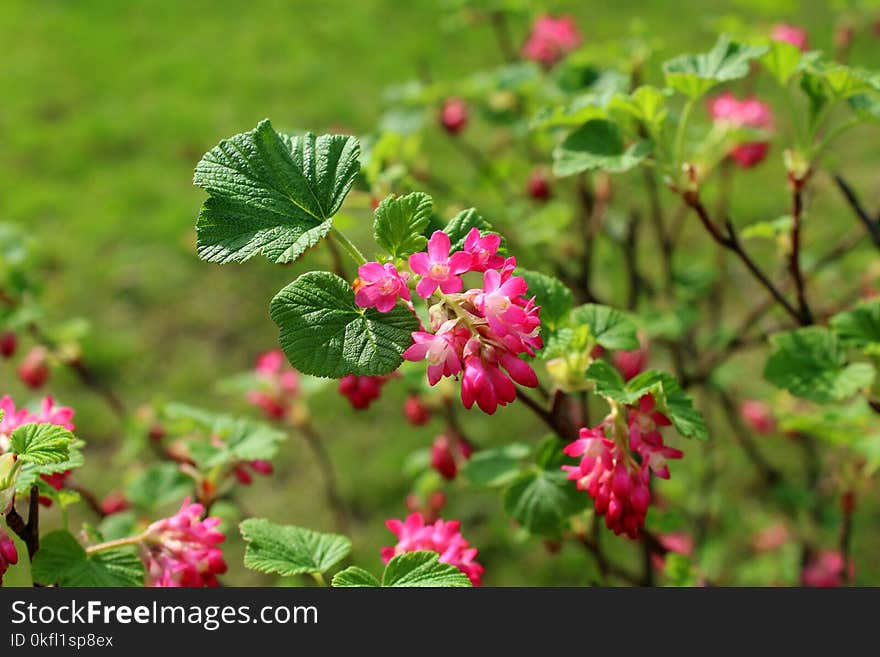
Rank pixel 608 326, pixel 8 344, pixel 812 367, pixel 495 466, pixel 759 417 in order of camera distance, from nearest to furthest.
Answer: pixel 608 326
pixel 812 367
pixel 495 466
pixel 8 344
pixel 759 417

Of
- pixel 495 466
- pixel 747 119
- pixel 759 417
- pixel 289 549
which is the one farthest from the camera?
pixel 759 417

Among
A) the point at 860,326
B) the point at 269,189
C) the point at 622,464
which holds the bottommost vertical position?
the point at 622,464

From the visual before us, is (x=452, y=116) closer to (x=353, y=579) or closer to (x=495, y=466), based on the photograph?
(x=495, y=466)

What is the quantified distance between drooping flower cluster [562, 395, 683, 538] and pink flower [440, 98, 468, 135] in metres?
1.69

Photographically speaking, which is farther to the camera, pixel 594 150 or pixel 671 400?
pixel 594 150

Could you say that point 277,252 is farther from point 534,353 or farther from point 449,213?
point 449,213

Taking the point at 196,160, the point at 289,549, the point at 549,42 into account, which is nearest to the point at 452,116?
the point at 549,42

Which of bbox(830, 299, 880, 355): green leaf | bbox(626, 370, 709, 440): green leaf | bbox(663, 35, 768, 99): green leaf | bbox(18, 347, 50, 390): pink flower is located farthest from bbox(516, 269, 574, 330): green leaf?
bbox(18, 347, 50, 390): pink flower

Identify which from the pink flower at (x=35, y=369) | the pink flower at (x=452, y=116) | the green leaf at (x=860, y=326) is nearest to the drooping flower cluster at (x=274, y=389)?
the pink flower at (x=35, y=369)

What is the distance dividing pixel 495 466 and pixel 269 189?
0.69 m

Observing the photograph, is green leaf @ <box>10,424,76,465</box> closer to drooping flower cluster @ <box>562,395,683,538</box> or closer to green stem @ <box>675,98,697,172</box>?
drooping flower cluster @ <box>562,395,683,538</box>

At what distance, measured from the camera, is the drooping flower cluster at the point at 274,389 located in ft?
7.22

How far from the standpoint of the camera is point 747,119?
2260mm

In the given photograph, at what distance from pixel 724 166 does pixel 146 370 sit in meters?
2.59
